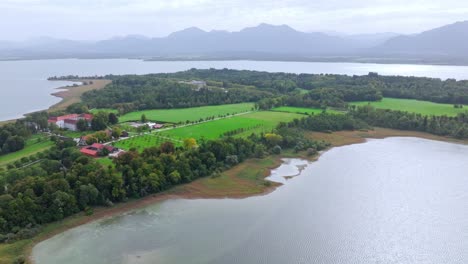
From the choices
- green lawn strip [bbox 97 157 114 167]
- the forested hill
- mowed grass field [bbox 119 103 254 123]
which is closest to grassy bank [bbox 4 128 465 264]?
→ green lawn strip [bbox 97 157 114 167]

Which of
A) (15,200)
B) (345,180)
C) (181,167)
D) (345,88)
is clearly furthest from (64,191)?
(345,88)

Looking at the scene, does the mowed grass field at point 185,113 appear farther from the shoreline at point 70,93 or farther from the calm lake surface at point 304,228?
the calm lake surface at point 304,228

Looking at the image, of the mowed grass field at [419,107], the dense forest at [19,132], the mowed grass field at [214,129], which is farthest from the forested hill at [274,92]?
the dense forest at [19,132]

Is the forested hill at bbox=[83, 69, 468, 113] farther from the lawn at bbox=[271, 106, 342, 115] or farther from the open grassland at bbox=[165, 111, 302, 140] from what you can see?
the open grassland at bbox=[165, 111, 302, 140]

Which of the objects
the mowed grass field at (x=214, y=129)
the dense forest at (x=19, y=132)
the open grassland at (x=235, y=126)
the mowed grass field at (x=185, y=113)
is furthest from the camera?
the mowed grass field at (x=185, y=113)

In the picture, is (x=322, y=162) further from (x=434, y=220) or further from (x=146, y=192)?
(x=146, y=192)
